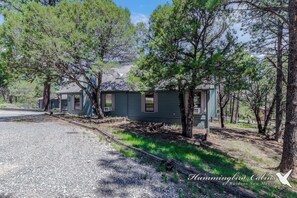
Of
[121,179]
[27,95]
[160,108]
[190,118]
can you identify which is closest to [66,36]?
[160,108]

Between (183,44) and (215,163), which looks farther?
(183,44)

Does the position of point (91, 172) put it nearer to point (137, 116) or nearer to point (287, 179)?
point (287, 179)

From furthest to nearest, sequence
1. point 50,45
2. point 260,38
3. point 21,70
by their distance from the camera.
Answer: point 21,70 < point 50,45 < point 260,38

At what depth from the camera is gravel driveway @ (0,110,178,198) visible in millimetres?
3795

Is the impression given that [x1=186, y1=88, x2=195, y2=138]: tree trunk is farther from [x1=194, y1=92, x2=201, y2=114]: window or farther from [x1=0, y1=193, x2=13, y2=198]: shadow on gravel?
[x1=0, y1=193, x2=13, y2=198]: shadow on gravel

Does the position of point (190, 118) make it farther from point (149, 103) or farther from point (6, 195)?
point (6, 195)

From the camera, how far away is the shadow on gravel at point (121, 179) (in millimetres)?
3789

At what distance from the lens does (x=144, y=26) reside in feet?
35.8

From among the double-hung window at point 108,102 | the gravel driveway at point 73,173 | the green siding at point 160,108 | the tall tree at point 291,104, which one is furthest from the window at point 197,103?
the gravel driveway at point 73,173

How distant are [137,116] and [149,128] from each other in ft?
10.9

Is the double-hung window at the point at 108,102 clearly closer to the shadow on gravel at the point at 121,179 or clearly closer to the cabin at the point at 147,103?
the cabin at the point at 147,103

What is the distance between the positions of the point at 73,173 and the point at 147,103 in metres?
11.2

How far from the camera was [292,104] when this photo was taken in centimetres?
640

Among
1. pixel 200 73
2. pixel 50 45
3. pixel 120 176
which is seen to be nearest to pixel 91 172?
pixel 120 176
